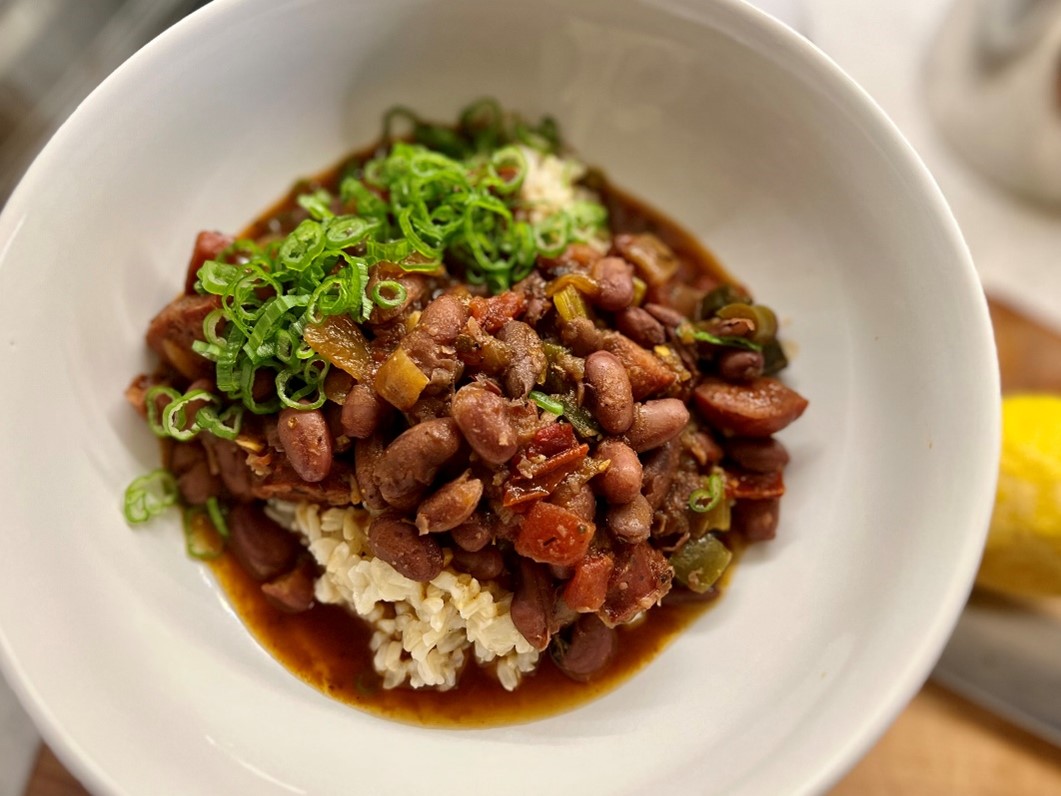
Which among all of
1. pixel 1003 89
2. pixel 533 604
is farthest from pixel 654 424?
pixel 1003 89

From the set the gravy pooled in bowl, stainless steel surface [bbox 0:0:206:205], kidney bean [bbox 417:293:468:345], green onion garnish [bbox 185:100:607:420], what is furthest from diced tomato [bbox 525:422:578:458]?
stainless steel surface [bbox 0:0:206:205]

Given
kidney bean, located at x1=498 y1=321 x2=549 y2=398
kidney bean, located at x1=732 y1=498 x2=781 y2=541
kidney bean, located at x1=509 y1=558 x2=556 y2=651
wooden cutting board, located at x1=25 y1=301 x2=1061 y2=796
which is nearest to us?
kidney bean, located at x1=498 y1=321 x2=549 y2=398

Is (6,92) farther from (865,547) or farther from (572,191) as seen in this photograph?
(865,547)

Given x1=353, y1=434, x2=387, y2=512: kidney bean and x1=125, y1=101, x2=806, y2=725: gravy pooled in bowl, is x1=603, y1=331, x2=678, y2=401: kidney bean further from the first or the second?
x1=353, y1=434, x2=387, y2=512: kidney bean

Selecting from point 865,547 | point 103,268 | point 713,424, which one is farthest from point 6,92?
point 865,547

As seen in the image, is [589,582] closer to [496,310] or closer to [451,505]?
[451,505]

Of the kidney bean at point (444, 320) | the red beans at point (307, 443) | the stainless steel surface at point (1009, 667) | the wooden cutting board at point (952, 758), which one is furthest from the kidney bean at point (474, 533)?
the stainless steel surface at point (1009, 667)
